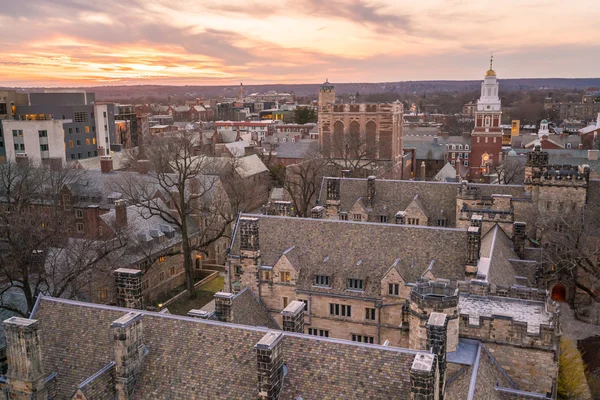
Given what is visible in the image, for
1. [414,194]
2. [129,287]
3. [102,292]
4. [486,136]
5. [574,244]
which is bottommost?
[102,292]

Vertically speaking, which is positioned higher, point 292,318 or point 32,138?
point 32,138

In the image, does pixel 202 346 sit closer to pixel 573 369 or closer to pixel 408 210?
pixel 573 369

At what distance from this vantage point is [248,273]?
120ft

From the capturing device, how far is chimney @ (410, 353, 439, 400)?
17344 millimetres

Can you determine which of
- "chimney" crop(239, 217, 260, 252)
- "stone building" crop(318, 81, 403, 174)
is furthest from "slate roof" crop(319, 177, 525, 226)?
"stone building" crop(318, 81, 403, 174)

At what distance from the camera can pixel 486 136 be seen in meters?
109

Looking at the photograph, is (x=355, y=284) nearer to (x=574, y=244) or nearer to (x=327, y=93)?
(x=574, y=244)

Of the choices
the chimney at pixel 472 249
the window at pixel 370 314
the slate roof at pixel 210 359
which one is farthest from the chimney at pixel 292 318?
the chimney at pixel 472 249

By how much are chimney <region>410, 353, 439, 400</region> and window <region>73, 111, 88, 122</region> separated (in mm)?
123180

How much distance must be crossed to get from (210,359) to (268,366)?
3.67 metres

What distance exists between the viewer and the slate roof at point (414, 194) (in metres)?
48.2

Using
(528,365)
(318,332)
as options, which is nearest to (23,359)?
(318,332)

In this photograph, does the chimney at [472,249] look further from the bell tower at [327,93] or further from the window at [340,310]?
the bell tower at [327,93]

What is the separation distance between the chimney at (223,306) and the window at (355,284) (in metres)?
10.2
